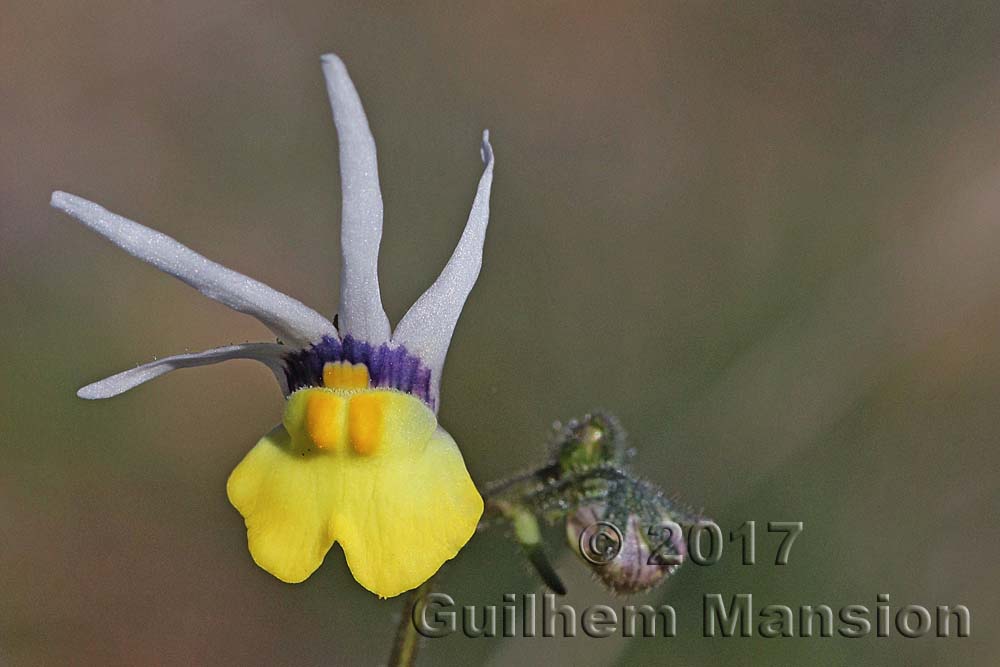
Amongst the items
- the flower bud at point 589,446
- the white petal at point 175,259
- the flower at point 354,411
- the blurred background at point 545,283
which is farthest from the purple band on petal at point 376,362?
the blurred background at point 545,283

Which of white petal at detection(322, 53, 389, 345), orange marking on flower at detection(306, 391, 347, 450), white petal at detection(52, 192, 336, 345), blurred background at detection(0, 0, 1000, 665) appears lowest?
orange marking on flower at detection(306, 391, 347, 450)

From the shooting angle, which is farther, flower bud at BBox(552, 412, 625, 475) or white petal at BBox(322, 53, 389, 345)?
flower bud at BBox(552, 412, 625, 475)

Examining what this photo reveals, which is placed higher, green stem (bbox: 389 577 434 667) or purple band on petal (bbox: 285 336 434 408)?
purple band on petal (bbox: 285 336 434 408)

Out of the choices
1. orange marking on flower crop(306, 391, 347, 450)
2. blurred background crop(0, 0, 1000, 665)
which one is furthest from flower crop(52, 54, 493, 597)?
blurred background crop(0, 0, 1000, 665)

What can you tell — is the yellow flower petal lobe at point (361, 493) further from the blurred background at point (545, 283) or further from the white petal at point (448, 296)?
the blurred background at point (545, 283)

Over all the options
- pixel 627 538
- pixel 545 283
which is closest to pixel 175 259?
pixel 627 538

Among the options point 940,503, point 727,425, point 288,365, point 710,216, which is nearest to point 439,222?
point 710,216

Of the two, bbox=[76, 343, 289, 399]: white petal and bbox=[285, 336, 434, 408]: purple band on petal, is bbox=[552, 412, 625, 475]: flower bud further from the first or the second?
bbox=[76, 343, 289, 399]: white petal
